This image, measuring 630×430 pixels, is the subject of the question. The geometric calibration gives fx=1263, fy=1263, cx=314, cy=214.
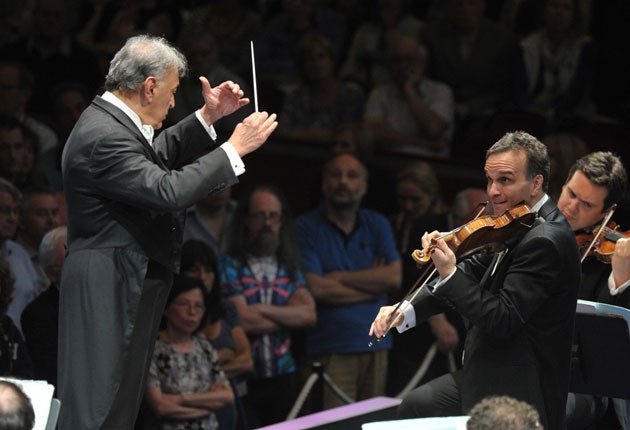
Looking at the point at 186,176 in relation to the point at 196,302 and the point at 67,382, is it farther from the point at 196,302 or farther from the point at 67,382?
the point at 196,302

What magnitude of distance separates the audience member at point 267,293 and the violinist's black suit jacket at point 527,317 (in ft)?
7.89

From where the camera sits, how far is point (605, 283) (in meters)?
5.21

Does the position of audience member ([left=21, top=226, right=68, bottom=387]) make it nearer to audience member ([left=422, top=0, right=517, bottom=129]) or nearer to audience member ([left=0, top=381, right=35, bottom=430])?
audience member ([left=0, top=381, right=35, bottom=430])

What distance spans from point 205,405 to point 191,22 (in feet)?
11.6

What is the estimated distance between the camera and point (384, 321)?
426 cm

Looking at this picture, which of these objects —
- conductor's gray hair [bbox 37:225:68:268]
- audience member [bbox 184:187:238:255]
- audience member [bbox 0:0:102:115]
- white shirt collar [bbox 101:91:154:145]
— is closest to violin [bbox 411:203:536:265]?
white shirt collar [bbox 101:91:154:145]

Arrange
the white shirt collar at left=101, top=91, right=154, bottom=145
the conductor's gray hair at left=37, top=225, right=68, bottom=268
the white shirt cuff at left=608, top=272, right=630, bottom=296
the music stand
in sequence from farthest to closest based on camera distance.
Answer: the conductor's gray hair at left=37, top=225, right=68, bottom=268
the white shirt cuff at left=608, top=272, right=630, bottom=296
the music stand
the white shirt collar at left=101, top=91, right=154, bottom=145

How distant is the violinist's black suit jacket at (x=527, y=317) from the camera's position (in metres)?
4.12

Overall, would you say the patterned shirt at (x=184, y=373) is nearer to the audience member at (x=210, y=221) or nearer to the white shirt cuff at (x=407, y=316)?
the audience member at (x=210, y=221)

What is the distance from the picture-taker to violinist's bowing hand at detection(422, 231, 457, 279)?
4.07m

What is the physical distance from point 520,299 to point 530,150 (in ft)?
1.74

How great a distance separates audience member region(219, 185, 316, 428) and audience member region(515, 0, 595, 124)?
2.56 meters

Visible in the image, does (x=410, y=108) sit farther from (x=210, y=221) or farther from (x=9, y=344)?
(x=9, y=344)

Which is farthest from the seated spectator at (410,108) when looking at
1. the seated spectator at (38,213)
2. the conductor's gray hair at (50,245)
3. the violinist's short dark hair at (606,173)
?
the violinist's short dark hair at (606,173)
